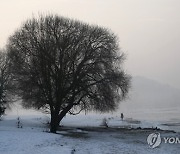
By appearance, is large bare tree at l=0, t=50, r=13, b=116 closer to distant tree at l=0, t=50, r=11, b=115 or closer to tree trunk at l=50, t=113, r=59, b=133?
distant tree at l=0, t=50, r=11, b=115

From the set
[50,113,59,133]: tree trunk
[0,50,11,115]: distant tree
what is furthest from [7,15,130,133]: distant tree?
[0,50,11,115]: distant tree

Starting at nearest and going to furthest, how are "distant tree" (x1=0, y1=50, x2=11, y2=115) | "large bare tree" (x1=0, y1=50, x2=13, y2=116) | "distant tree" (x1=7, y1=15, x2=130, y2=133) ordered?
"distant tree" (x1=7, y1=15, x2=130, y2=133), "distant tree" (x1=0, y1=50, x2=11, y2=115), "large bare tree" (x1=0, y1=50, x2=13, y2=116)

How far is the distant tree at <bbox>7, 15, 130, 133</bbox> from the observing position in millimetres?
34969

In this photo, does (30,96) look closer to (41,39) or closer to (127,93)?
(41,39)

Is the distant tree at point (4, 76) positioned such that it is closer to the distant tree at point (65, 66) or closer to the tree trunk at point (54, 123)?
the distant tree at point (65, 66)

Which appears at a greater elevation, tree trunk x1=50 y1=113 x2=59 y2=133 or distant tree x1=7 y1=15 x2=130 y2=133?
distant tree x1=7 y1=15 x2=130 y2=133

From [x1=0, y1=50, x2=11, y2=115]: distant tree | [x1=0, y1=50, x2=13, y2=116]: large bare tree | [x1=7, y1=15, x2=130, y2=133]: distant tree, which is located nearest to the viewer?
[x1=7, y1=15, x2=130, y2=133]: distant tree

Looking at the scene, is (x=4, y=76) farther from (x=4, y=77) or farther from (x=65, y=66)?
(x=65, y=66)

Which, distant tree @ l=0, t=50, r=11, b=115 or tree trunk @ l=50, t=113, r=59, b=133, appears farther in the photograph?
distant tree @ l=0, t=50, r=11, b=115

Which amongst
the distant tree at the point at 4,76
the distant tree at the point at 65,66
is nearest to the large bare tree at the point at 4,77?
the distant tree at the point at 4,76

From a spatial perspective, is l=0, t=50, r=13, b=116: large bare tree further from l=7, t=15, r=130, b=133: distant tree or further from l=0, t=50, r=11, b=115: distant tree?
l=7, t=15, r=130, b=133: distant tree

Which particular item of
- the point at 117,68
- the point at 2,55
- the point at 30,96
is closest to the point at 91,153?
the point at 30,96

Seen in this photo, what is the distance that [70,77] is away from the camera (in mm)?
36344

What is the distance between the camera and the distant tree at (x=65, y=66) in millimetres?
34969
